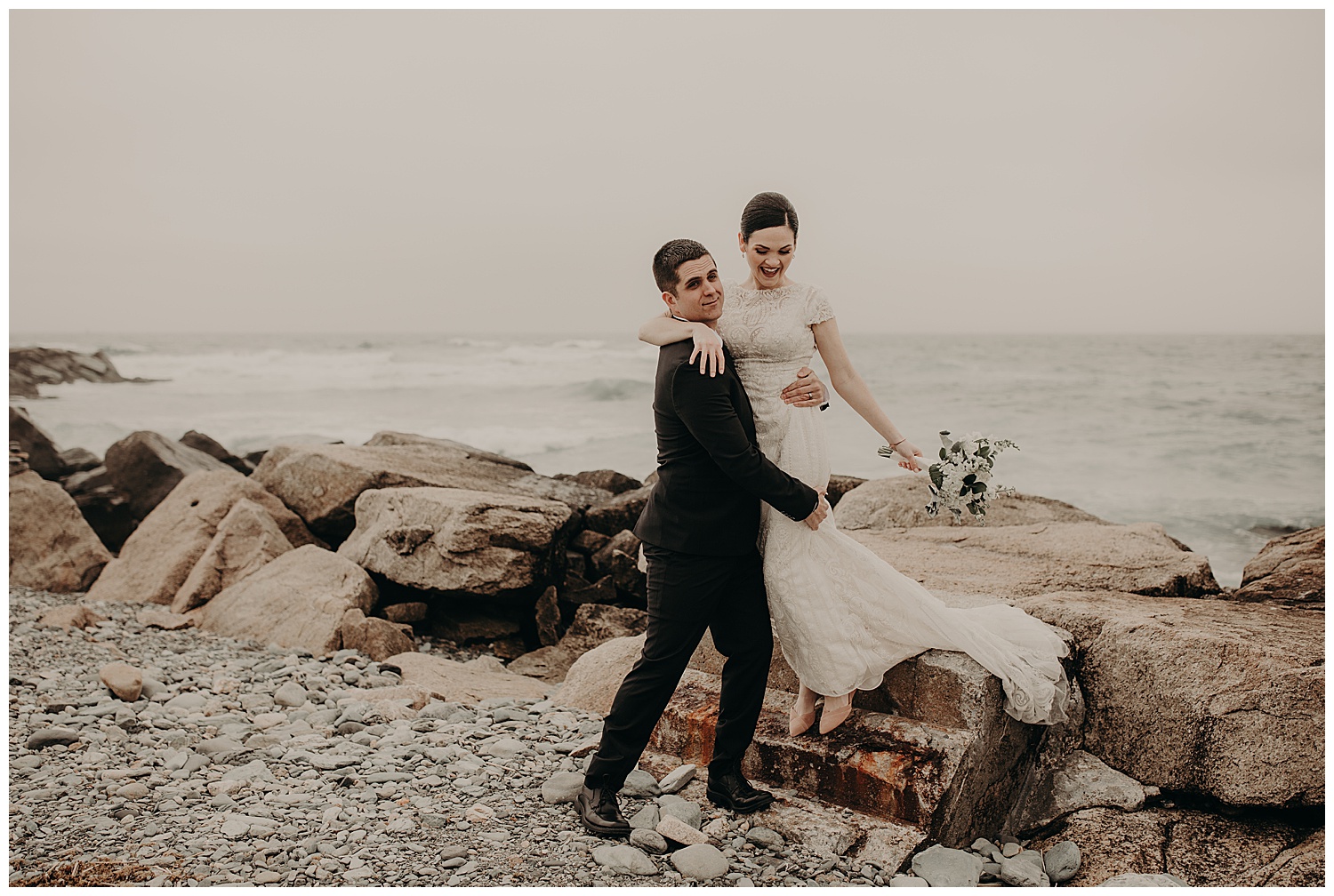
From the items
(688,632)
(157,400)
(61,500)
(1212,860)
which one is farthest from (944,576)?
(157,400)

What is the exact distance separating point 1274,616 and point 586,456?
848 inches

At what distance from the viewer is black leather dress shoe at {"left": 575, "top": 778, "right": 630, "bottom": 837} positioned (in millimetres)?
4191

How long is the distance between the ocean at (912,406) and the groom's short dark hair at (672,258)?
559 inches

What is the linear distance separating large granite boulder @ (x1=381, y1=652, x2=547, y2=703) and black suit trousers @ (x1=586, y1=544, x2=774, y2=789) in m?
2.35

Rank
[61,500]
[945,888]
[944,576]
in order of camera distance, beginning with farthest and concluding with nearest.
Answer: [61,500] < [944,576] < [945,888]

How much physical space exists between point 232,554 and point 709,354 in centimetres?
664

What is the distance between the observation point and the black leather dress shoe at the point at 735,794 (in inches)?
172

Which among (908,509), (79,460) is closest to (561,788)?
(908,509)

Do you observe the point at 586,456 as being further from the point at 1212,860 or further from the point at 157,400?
the point at 1212,860

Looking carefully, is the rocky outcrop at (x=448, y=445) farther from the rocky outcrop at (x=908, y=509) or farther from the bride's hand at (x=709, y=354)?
the bride's hand at (x=709, y=354)

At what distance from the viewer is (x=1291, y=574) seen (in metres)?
6.09

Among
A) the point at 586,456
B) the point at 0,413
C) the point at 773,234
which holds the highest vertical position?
the point at 773,234

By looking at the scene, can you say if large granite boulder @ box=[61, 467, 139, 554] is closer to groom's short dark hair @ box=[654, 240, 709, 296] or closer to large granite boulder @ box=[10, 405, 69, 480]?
large granite boulder @ box=[10, 405, 69, 480]

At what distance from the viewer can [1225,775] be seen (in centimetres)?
453
